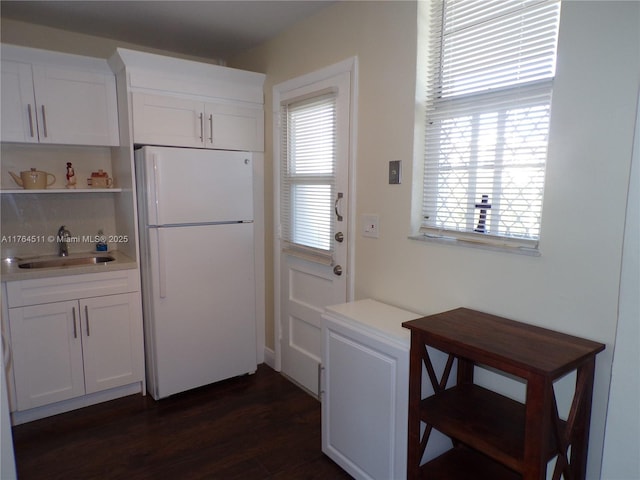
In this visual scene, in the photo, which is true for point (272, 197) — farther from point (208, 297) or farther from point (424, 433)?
point (424, 433)

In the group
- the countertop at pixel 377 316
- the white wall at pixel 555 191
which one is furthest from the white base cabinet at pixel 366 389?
the white wall at pixel 555 191

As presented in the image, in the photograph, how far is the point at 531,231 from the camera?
62.4 inches

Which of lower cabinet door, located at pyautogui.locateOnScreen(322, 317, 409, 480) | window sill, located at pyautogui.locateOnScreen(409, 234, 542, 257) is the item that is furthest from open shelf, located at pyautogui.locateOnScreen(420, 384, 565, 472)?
window sill, located at pyautogui.locateOnScreen(409, 234, 542, 257)

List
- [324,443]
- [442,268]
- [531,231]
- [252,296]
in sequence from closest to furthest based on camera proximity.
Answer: [531,231] → [442,268] → [324,443] → [252,296]

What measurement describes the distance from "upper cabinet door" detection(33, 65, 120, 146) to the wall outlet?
6.02 ft

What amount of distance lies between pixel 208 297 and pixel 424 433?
5.65 ft

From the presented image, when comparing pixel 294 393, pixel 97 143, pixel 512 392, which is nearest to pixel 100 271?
pixel 97 143

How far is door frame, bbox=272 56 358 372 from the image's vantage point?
2301 millimetres

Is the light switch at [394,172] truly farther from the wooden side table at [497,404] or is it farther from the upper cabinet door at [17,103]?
the upper cabinet door at [17,103]

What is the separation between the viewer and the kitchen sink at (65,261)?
8.96 ft

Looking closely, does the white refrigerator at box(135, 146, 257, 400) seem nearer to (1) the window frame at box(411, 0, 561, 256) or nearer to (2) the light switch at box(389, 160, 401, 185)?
(2) the light switch at box(389, 160, 401, 185)

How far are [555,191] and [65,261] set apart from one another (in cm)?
300

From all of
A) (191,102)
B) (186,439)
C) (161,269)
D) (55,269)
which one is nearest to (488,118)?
(191,102)

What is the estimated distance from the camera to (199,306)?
2771 millimetres
